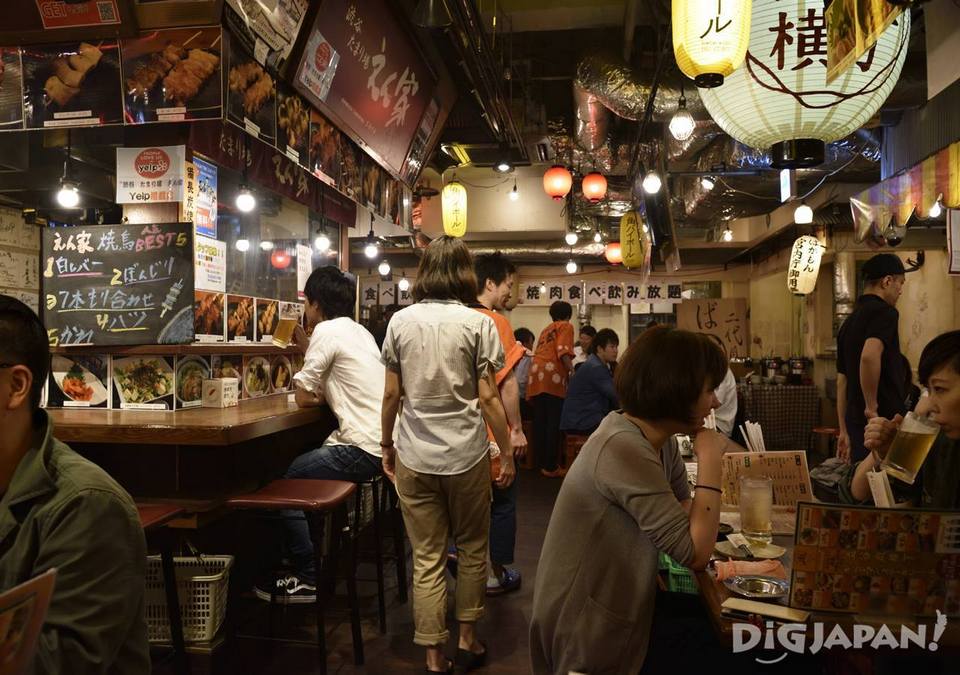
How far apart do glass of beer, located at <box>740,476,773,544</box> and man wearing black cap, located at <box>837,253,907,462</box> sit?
117 inches

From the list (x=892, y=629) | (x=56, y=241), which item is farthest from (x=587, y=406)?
(x=892, y=629)

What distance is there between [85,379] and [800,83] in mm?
4162

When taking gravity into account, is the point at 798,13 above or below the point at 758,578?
above

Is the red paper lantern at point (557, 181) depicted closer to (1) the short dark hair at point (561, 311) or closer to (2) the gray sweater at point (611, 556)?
(1) the short dark hair at point (561, 311)

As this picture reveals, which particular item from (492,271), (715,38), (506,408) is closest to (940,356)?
(715,38)

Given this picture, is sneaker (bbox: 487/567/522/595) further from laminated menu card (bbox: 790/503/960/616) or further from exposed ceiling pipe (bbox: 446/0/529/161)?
exposed ceiling pipe (bbox: 446/0/529/161)

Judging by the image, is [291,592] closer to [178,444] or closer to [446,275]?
[178,444]

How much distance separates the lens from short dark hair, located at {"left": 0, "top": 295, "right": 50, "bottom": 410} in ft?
4.58

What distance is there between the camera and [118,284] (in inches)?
154

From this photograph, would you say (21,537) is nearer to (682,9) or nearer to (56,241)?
(56,241)

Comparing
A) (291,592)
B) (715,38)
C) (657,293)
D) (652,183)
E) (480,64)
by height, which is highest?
(480,64)

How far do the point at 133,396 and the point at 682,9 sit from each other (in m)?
3.70

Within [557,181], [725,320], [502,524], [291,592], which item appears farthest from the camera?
[725,320]

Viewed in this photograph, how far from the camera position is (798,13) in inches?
121
